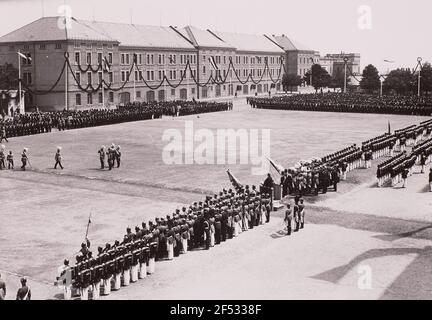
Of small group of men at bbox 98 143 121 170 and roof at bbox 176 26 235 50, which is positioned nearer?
small group of men at bbox 98 143 121 170

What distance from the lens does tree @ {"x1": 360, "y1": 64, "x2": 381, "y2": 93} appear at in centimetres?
10569

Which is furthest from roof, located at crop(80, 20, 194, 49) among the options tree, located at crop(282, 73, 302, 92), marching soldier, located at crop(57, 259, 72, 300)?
marching soldier, located at crop(57, 259, 72, 300)

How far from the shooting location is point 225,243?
631 inches

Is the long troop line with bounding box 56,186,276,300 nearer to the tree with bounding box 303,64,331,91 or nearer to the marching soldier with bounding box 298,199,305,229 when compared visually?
the marching soldier with bounding box 298,199,305,229

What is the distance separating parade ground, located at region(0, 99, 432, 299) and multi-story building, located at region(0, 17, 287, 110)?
96.1 feet

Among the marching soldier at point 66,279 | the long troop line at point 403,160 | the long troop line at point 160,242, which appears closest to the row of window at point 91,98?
the long troop line at point 403,160

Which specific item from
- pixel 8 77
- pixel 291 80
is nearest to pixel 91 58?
pixel 8 77

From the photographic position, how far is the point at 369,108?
61.9m

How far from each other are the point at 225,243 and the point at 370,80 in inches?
3783

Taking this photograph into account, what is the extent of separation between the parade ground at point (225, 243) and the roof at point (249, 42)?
67330 mm

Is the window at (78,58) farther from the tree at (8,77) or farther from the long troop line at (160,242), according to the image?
the long troop line at (160,242)
